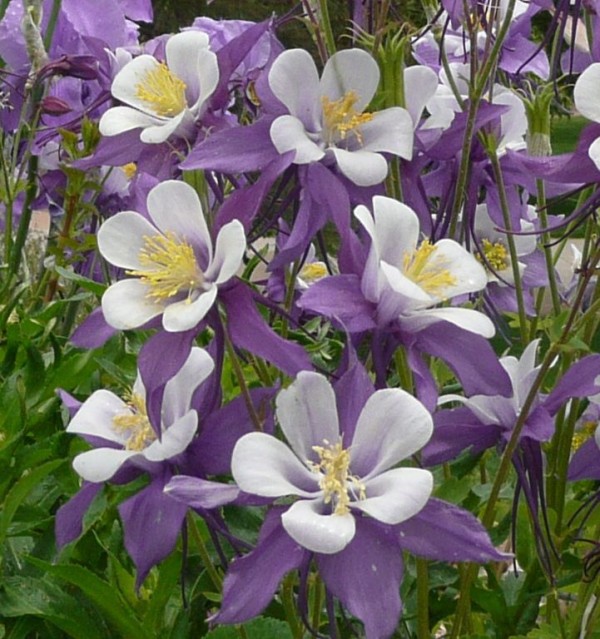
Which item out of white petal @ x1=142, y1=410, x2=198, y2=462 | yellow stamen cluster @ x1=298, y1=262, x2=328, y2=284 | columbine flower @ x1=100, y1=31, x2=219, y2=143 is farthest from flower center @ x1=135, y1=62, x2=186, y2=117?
yellow stamen cluster @ x1=298, y1=262, x2=328, y2=284

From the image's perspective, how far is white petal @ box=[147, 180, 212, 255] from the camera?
1.80ft

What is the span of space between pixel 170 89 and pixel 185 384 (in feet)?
0.62

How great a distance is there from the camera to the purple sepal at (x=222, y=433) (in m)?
0.57

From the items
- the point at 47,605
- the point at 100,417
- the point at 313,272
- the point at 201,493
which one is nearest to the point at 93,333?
the point at 100,417

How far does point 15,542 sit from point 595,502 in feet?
1.59

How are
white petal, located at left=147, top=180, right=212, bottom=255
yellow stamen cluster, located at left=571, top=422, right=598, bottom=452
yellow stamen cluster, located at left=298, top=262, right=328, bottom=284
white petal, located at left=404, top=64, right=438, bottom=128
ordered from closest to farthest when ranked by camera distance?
white petal, located at left=147, top=180, right=212, bottom=255, white petal, located at left=404, top=64, right=438, bottom=128, yellow stamen cluster, located at left=571, top=422, right=598, bottom=452, yellow stamen cluster, located at left=298, top=262, right=328, bottom=284

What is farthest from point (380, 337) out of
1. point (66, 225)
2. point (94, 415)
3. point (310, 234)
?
point (66, 225)

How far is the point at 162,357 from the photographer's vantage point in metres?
0.53

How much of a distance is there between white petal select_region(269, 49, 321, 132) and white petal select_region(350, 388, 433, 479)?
0.61 feet

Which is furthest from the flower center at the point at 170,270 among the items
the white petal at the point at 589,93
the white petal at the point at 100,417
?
the white petal at the point at 589,93

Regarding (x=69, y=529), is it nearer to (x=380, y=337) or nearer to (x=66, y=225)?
(x=380, y=337)

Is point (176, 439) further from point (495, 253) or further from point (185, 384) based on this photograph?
point (495, 253)

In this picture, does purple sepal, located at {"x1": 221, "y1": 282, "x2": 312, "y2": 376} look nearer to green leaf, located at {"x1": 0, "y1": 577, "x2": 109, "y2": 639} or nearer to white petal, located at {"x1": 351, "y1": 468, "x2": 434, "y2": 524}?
white petal, located at {"x1": 351, "y1": 468, "x2": 434, "y2": 524}

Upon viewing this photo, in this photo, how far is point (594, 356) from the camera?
0.60 meters
